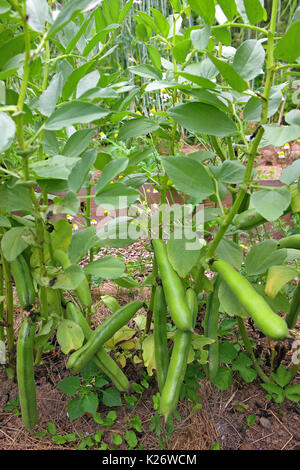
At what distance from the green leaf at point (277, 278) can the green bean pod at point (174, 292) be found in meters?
0.17

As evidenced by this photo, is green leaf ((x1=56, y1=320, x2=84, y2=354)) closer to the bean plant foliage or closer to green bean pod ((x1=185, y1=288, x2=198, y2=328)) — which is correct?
the bean plant foliage

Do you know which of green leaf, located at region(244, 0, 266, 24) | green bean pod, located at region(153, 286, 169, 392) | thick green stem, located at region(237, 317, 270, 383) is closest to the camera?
green leaf, located at region(244, 0, 266, 24)

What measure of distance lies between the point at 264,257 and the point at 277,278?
2.0 inches

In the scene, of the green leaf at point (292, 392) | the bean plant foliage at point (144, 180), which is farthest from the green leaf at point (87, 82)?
the green leaf at point (292, 392)

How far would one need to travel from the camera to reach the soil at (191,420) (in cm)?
88

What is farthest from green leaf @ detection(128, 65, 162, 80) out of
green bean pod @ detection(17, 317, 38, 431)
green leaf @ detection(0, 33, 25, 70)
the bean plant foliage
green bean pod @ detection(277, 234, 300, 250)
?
green bean pod @ detection(17, 317, 38, 431)

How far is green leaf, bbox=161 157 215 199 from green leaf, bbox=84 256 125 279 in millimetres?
187

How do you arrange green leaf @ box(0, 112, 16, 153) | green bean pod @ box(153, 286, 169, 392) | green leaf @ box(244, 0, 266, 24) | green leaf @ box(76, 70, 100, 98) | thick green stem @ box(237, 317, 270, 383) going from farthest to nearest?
thick green stem @ box(237, 317, 270, 383) < green bean pod @ box(153, 286, 169, 392) < green leaf @ box(76, 70, 100, 98) < green leaf @ box(244, 0, 266, 24) < green leaf @ box(0, 112, 16, 153)

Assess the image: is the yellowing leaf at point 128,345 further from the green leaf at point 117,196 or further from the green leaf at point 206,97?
the green leaf at point 206,97

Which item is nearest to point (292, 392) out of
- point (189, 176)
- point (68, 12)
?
point (189, 176)

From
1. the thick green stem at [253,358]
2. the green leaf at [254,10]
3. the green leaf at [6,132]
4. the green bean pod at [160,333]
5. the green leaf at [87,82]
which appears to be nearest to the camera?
the green leaf at [6,132]

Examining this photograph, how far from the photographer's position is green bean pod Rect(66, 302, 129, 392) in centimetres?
81

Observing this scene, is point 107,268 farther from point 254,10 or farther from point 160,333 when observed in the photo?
point 254,10

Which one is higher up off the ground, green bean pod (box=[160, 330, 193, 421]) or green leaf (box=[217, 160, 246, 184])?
green leaf (box=[217, 160, 246, 184])
